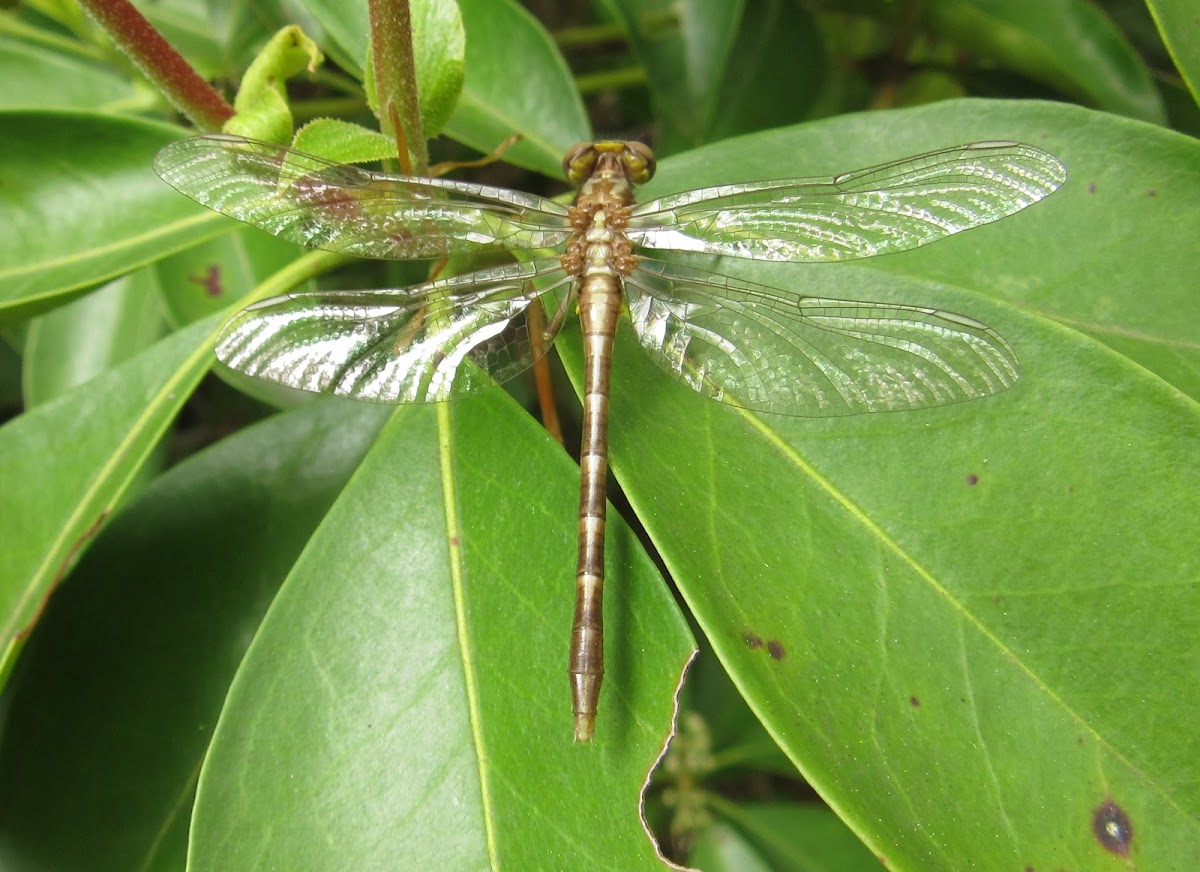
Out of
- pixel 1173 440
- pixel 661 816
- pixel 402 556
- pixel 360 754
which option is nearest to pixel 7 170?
pixel 402 556

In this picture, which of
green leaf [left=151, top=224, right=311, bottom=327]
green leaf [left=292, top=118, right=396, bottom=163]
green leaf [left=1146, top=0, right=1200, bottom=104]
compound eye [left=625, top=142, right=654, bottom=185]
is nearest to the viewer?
green leaf [left=292, top=118, right=396, bottom=163]

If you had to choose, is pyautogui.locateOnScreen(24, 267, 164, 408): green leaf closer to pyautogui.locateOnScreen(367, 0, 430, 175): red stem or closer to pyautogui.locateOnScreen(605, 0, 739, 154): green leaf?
pyautogui.locateOnScreen(367, 0, 430, 175): red stem

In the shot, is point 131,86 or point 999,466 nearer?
point 999,466

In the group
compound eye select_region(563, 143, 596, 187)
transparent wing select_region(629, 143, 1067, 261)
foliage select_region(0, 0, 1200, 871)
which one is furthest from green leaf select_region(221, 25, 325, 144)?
transparent wing select_region(629, 143, 1067, 261)

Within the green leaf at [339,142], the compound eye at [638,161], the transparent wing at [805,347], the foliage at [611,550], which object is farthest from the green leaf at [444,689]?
the compound eye at [638,161]

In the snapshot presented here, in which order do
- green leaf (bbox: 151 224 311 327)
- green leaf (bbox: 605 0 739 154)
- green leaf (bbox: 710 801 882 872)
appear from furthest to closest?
green leaf (bbox: 710 801 882 872) < green leaf (bbox: 151 224 311 327) < green leaf (bbox: 605 0 739 154)

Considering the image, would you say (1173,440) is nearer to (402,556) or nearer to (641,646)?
(641,646)

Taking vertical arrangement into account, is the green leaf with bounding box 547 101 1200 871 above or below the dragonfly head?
below

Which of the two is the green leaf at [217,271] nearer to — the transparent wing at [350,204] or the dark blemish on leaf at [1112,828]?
the transparent wing at [350,204]
